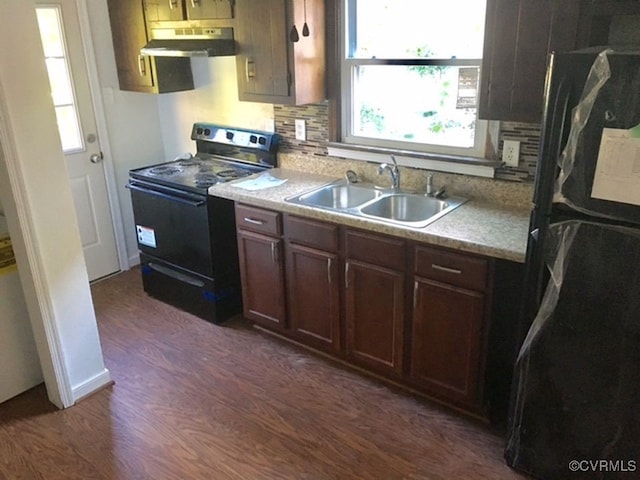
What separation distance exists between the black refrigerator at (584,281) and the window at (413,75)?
3.01ft

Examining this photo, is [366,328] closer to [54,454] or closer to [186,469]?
[186,469]

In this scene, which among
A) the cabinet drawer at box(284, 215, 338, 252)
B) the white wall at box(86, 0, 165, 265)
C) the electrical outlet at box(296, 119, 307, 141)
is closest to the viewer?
the cabinet drawer at box(284, 215, 338, 252)

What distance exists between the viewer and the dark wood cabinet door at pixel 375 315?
8.07ft

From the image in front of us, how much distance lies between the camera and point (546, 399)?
1.96 meters

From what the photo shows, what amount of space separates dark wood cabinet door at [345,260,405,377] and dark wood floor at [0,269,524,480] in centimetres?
16

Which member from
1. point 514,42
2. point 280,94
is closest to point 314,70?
point 280,94

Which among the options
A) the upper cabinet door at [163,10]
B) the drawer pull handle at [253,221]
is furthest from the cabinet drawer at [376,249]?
the upper cabinet door at [163,10]

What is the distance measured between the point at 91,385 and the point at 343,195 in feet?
5.30

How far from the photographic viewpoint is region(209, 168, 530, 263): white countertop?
2121 millimetres

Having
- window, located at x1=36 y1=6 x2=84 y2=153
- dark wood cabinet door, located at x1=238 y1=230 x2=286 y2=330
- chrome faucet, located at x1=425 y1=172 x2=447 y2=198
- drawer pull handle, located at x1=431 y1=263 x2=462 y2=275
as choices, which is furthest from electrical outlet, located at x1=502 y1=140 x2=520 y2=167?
window, located at x1=36 y1=6 x2=84 y2=153

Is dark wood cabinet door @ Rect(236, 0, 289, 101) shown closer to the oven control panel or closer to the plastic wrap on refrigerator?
the oven control panel

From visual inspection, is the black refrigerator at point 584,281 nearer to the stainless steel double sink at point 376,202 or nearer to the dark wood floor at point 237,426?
the dark wood floor at point 237,426

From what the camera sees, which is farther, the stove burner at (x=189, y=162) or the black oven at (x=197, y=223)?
the stove burner at (x=189, y=162)

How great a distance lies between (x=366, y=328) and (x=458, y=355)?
47cm
